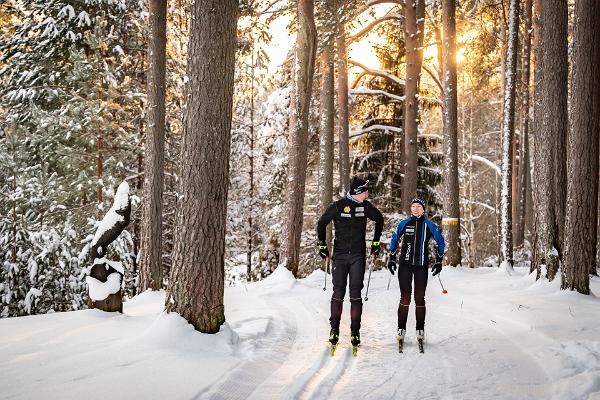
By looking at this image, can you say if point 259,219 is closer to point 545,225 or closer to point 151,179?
point 151,179

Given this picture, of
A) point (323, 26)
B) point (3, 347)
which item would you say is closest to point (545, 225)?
point (323, 26)

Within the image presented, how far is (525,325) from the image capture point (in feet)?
23.1

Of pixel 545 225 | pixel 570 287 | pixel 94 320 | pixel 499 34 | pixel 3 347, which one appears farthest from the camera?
pixel 499 34

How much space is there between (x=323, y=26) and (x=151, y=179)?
8042 mm

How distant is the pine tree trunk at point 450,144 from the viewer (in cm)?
1412

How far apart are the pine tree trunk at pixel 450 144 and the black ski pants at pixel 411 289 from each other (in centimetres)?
808

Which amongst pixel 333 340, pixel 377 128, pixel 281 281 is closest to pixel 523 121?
pixel 377 128

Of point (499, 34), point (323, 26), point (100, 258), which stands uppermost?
point (499, 34)

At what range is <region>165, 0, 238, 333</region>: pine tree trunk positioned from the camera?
19.1 ft

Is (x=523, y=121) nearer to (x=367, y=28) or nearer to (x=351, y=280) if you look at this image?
(x=367, y=28)

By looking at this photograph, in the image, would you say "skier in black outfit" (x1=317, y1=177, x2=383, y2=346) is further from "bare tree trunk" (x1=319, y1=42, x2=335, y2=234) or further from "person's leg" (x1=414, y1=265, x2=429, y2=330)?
"bare tree trunk" (x1=319, y1=42, x2=335, y2=234)

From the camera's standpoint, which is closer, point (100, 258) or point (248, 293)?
point (100, 258)

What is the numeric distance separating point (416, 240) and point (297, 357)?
2469 millimetres

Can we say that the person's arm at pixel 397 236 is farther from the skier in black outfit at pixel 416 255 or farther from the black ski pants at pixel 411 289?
the black ski pants at pixel 411 289
